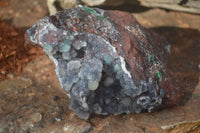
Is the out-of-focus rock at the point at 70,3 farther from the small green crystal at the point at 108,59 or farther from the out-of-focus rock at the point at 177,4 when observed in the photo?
the small green crystal at the point at 108,59

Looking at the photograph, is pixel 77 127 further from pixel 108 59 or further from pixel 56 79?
pixel 56 79

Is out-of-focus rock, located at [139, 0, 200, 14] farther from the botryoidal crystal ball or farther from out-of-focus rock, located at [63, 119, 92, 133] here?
out-of-focus rock, located at [63, 119, 92, 133]

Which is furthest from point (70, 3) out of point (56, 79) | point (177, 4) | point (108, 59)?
point (177, 4)

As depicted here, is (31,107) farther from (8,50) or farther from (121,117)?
(8,50)

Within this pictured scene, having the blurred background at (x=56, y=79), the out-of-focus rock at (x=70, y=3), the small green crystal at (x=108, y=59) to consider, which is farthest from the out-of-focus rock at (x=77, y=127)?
the out-of-focus rock at (x=70, y=3)

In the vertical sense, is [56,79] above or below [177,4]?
below
